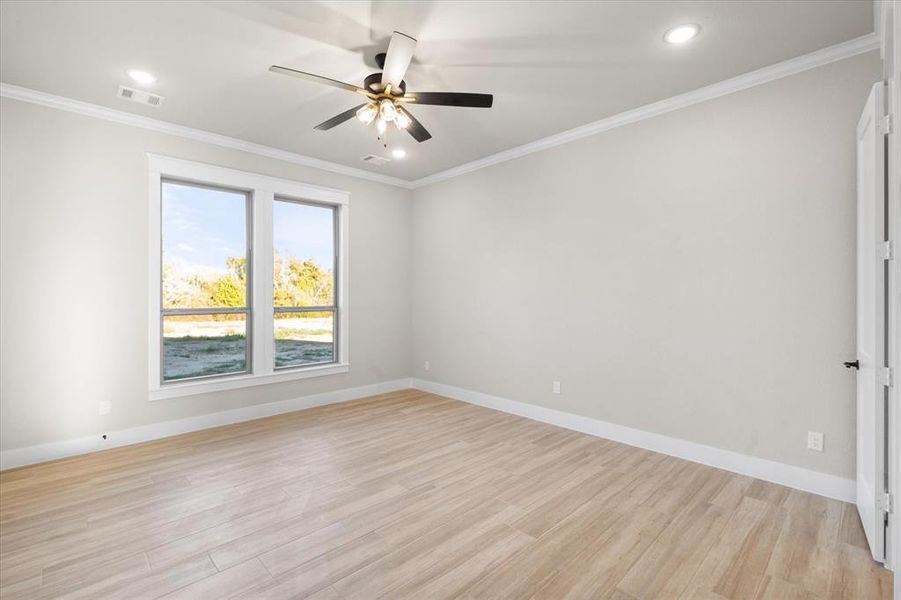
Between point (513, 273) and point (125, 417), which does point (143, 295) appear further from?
point (513, 273)

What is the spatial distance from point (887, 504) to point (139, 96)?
18.3ft

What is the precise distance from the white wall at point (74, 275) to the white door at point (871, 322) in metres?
5.12

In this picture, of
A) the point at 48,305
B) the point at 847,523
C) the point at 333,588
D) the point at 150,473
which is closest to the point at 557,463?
the point at 847,523

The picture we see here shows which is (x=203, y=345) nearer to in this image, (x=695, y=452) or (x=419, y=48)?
(x=419, y=48)

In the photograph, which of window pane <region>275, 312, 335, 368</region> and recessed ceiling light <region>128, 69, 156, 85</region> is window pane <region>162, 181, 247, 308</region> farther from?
recessed ceiling light <region>128, 69, 156, 85</region>

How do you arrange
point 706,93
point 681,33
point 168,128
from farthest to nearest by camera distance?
point 168,128
point 706,93
point 681,33

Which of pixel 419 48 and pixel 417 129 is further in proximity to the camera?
pixel 417 129

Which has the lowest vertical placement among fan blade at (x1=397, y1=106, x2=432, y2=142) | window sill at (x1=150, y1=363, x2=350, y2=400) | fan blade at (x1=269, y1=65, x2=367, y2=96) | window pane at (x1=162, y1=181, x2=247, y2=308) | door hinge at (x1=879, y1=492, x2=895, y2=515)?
door hinge at (x1=879, y1=492, x2=895, y2=515)

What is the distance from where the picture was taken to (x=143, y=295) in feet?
12.7

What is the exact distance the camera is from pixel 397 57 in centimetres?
241

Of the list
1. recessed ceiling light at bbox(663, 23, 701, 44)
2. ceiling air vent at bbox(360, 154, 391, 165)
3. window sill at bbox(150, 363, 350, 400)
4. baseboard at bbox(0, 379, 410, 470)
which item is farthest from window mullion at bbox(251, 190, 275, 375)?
recessed ceiling light at bbox(663, 23, 701, 44)

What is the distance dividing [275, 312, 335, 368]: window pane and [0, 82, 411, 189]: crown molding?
1.86 meters

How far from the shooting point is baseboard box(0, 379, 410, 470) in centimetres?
331

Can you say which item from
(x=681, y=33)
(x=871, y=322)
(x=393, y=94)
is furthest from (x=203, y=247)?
(x=871, y=322)
